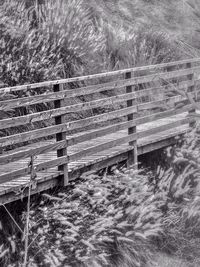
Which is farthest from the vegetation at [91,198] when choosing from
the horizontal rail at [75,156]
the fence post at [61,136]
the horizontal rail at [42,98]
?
the horizontal rail at [42,98]

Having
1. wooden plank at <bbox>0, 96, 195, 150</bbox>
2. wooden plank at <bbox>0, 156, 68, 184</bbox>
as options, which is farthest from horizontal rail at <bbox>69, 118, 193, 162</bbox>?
wooden plank at <bbox>0, 96, 195, 150</bbox>

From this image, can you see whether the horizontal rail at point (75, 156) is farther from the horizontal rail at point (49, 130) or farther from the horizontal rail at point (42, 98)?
the horizontal rail at point (42, 98)

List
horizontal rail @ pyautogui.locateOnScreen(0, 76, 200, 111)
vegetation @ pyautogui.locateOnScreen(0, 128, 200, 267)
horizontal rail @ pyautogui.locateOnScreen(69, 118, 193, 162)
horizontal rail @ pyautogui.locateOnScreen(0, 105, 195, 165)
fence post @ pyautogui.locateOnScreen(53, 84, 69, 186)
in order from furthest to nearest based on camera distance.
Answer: horizontal rail @ pyautogui.locateOnScreen(69, 118, 193, 162)
fence post @ pyautogui.locateOnScreen(53, 84, 69, 186)
vegetation @ pyautogui.locateOnScreen(0, 128, 200, 267)
horizontal rail @ pyautogui.locateOnScreen(0, 105, 195, 165)
horizontal rail @ pyautogui.locateOnScreen(0, 76, 200, 111)

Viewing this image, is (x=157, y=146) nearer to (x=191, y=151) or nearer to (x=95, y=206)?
(x=191, y=151)

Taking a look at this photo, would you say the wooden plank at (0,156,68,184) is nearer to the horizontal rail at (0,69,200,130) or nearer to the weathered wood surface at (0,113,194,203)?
the weathered wood surface at (0,113,194,203)

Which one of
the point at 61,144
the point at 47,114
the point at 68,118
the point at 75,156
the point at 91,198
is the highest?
the point at 47,114

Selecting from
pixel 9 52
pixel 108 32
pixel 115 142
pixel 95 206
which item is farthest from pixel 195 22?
pixel 95 206

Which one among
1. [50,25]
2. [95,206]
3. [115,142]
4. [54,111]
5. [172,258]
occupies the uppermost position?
[50,25]

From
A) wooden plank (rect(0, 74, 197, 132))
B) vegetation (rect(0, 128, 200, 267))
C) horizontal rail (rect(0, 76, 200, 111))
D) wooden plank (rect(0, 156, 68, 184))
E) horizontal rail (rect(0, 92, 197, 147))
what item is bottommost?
vegetation (rect(0, 128, 200, 267))

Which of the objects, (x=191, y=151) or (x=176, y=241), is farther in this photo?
(x=191, y=151)

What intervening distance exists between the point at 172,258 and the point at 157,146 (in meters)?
2.28

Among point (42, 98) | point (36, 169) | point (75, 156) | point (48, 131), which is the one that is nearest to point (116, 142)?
point (75, 156)

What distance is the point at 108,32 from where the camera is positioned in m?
14.4

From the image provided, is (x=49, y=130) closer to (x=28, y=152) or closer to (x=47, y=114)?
(x=47, y=114)
